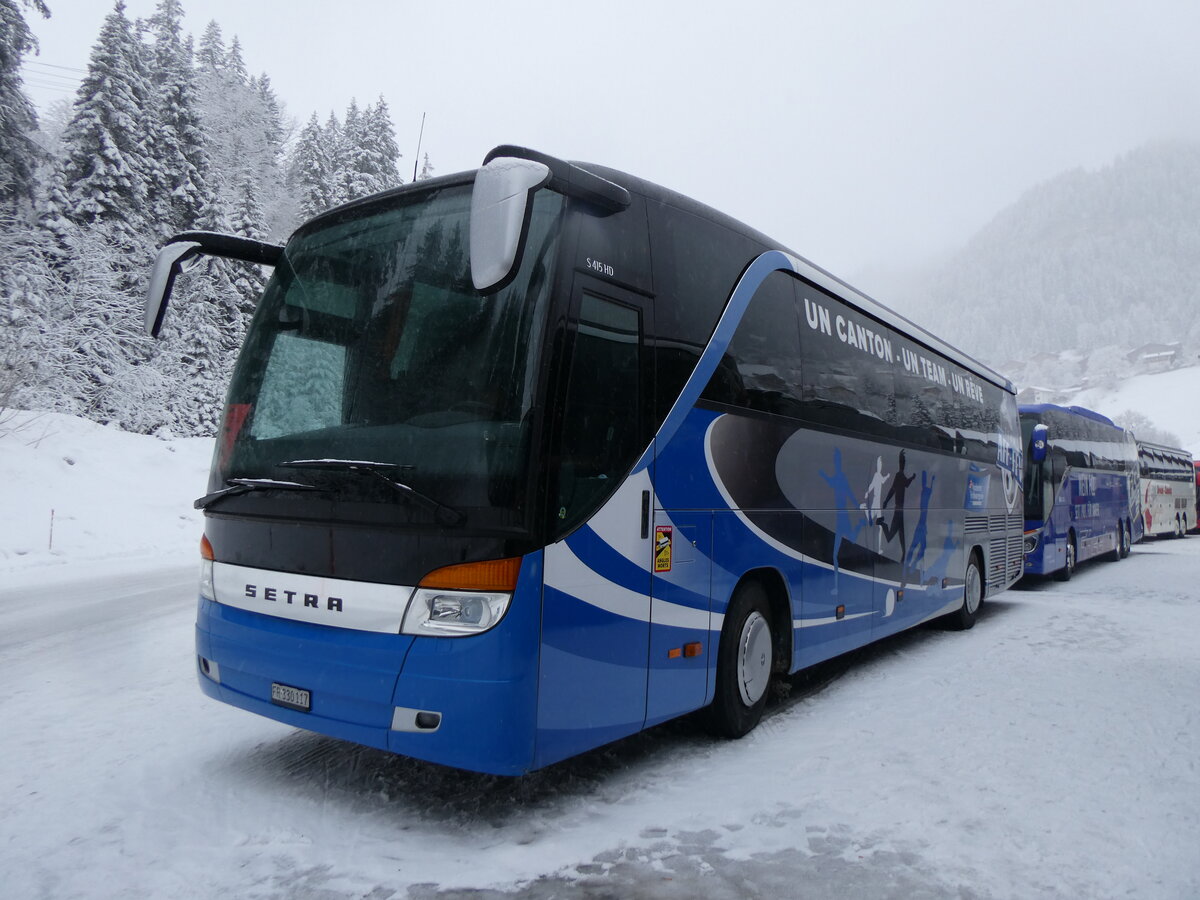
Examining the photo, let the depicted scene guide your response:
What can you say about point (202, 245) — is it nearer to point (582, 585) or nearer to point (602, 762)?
point (582, 585)

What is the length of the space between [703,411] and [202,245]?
325cm

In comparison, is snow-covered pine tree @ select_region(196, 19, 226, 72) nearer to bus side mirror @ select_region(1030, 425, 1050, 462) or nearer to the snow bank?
the snow bank

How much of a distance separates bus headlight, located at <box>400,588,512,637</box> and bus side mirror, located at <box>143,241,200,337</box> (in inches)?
104

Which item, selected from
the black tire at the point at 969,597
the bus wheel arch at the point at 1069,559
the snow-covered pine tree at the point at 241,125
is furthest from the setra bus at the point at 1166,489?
the snow-covered pine tree at the point at 241,125

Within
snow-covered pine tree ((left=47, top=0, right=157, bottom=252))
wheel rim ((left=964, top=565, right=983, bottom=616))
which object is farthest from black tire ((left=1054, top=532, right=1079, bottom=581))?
snow-covered pine tree ((left=47, top=0, right=157, bottom=252))

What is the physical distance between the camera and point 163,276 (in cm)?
513

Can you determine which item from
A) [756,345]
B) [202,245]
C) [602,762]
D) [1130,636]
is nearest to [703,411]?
[756,345]

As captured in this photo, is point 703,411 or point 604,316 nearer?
point 604,316

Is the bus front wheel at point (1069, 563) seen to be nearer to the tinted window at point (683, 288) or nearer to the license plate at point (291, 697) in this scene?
the tinted window at point (683, 288)

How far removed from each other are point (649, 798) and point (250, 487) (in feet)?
8.72

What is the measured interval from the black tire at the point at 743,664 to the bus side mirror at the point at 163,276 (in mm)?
4002

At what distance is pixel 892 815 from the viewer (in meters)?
4.30

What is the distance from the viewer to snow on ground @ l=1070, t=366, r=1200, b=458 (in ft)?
414

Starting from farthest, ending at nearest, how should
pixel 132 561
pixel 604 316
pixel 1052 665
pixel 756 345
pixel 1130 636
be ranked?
1. pixel 132 561
2. pixel 1130 636
3. pixel 1052 665
4. pixel 756 345
5. pixel 604 316
